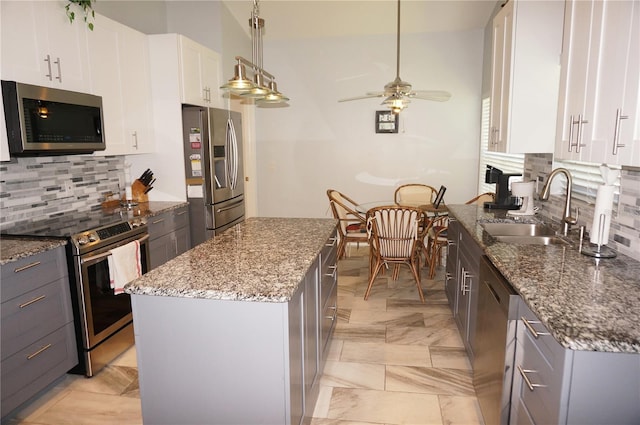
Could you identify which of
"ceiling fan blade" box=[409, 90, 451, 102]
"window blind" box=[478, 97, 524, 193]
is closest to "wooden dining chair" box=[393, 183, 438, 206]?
"window blind" box=[478, 97, 524, 193]

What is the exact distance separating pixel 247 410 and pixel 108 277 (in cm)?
154

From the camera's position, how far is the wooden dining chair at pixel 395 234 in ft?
11.7

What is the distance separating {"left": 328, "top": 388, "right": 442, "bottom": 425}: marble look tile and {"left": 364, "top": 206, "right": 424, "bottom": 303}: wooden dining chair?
1408mm

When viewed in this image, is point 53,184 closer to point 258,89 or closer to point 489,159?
Result: point 258,89

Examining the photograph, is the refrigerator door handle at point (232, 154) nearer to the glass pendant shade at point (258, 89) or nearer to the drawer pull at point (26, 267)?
the glass pendant shade at point (258, 89)

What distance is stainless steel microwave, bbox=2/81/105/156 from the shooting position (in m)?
2.30

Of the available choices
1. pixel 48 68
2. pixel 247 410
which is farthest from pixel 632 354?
pixel 48 68

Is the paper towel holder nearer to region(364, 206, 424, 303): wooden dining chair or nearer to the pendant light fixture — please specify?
region(364, 206, 424, 303): wooden dining chair

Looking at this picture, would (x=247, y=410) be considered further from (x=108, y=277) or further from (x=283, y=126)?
(x=283, y=126)

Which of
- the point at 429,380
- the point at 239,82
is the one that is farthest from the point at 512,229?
the point at 239,82

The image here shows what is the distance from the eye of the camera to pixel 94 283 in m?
2.56

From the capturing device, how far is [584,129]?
1827mm

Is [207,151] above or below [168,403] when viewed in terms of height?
above

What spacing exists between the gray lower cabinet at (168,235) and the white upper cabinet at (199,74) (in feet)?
3.52
